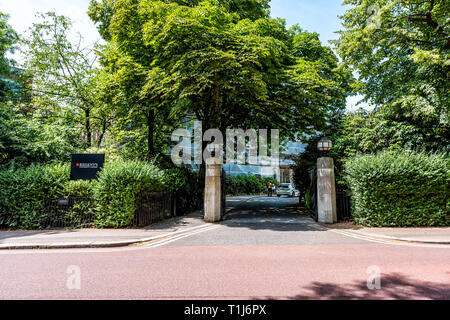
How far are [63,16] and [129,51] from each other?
12177 millimetres

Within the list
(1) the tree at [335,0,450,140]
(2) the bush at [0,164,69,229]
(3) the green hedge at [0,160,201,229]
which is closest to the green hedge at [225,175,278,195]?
(1) the tree at [335,0,450,140]

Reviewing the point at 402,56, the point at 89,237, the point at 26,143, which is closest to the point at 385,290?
the point at 89,237

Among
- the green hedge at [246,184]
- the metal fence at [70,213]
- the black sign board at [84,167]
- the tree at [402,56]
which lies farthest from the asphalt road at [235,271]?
the green hedge at [246,184]

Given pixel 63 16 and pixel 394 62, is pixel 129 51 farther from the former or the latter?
pixel 394 62

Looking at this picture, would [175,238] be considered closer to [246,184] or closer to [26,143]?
[26,143]

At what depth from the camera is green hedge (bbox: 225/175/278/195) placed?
3572 cm

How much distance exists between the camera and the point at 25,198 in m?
10.1

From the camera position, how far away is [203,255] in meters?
6.15

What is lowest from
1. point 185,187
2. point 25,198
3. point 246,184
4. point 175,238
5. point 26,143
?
point 175,238

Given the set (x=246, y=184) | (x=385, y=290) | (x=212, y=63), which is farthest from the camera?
(x=246, y=184)

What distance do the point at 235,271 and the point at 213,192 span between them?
269 inches

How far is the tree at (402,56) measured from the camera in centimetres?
1151

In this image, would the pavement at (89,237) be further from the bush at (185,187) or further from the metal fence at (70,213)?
the bush at (185,187)

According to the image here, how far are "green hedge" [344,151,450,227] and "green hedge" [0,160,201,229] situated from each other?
860 centimetres
